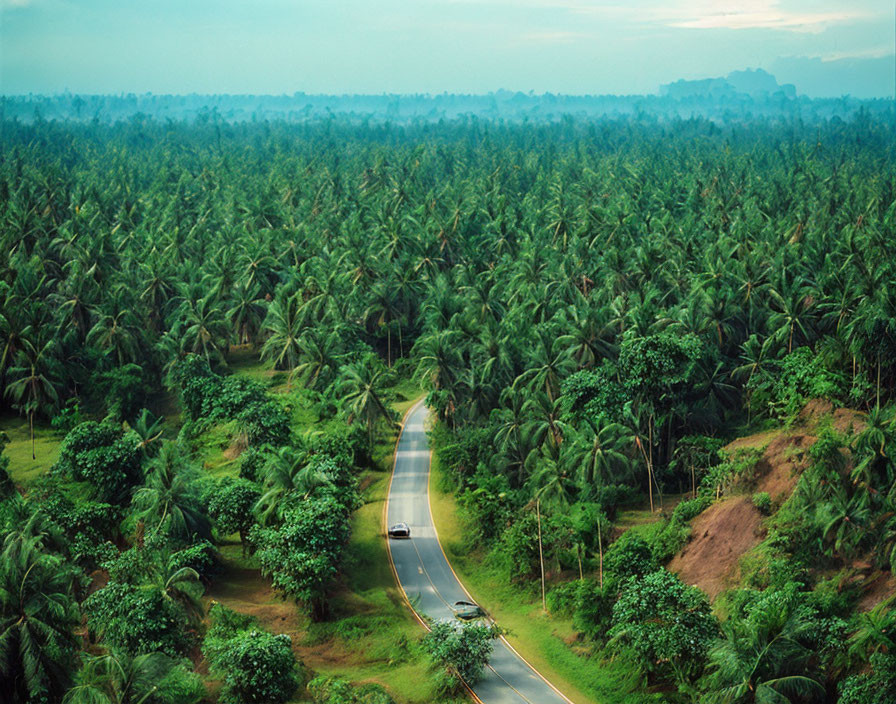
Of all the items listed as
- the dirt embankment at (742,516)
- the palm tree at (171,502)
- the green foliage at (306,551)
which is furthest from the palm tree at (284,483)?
the dirt embankment at (742,516)

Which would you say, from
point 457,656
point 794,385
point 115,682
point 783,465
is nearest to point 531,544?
point 457,656

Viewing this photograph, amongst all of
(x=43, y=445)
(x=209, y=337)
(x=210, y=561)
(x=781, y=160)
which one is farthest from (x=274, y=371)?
(x=781, y=160)

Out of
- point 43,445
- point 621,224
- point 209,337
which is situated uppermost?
point 621,224

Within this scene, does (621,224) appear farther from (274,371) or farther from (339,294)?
(274,371)

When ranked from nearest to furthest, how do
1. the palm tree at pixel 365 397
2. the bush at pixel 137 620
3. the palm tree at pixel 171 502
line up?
the bush at pixel 137 620 → the palm tree at pixel 171 502 → the palm tree at pixel 365 397

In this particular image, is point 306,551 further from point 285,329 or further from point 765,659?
point 285,329

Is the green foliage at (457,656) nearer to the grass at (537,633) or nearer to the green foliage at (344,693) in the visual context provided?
the green foliage at (344,693)
